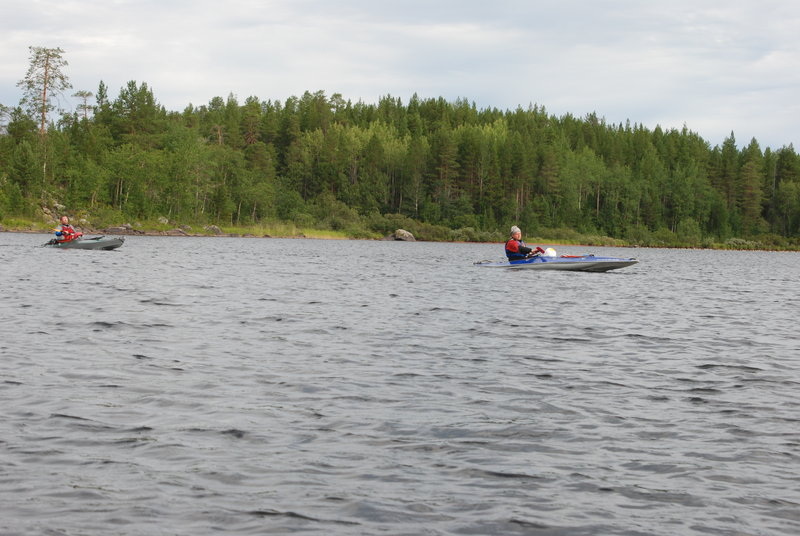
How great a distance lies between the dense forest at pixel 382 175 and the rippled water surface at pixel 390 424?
76.5 m

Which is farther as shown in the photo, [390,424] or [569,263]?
[569,263]

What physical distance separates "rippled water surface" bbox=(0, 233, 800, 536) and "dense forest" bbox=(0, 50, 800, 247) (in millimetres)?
76466

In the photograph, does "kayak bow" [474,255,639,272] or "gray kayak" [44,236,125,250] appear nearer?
"kayak bow" [474,255,639,272]

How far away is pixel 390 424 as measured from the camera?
8562 mm

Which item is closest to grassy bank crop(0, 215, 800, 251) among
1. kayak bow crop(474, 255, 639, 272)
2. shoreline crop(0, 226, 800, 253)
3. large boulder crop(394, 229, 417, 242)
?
shoreline crop(0, 226, 800, 253)

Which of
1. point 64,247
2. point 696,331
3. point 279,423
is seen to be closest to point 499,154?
point 64,247

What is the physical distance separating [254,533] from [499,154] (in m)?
122

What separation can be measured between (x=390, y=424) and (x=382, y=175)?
382ft

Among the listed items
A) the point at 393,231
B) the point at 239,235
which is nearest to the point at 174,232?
the point at 239,235

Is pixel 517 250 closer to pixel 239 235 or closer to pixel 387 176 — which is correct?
pixel 239 235

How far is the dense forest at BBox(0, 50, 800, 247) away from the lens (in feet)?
312

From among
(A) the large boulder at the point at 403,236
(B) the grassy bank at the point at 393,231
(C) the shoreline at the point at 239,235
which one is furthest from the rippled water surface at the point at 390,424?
(A) the large boulder at the point at 403,236

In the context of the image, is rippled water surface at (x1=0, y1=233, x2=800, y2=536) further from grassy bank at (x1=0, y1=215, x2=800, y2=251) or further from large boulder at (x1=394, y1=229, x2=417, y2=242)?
large boulder at (x1=394, y1=229, x2=417, y2=242)

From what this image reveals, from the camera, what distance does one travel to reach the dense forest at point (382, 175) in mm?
95125
